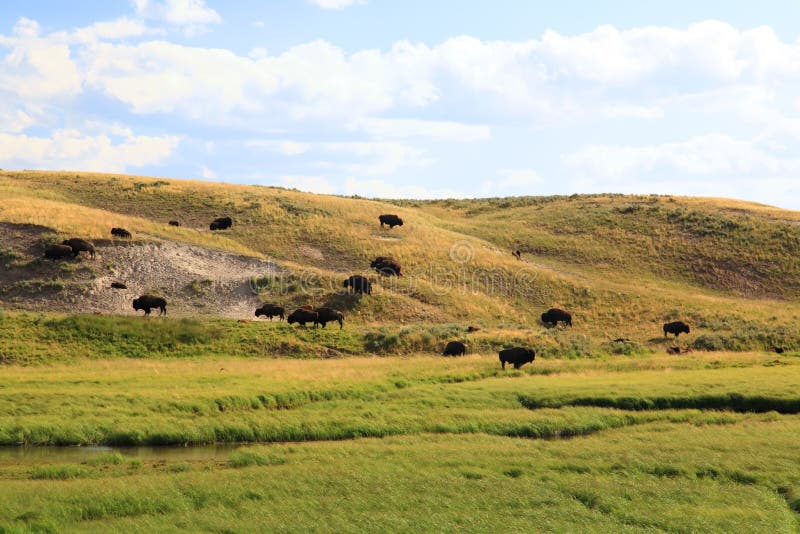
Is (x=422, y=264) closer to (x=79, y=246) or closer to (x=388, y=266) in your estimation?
(x=388, y=266)

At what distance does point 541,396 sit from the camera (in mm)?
29438

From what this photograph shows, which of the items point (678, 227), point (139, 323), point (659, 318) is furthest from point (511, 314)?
point (678, 227)

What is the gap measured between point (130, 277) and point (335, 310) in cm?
1398

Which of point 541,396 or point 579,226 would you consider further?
point 579,226

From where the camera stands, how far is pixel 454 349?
4184 centimetres

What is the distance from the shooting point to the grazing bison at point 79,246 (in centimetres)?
5084

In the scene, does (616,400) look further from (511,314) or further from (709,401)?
(511,314)

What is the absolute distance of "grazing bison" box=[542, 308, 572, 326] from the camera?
54.0 m

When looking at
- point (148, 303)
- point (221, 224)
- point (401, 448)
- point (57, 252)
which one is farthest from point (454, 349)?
point (221, 224)

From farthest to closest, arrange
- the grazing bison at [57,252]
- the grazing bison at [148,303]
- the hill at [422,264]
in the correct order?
the grazing bison at [57,252] < the hill at [422,264] < the grazing bison at [148,303]

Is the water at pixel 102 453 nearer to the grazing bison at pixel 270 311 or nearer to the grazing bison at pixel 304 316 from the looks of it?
the grazing bison at pixel 304 316

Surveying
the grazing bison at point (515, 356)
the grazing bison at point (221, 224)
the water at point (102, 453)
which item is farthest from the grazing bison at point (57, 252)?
the grazing bison at point (515, 356)

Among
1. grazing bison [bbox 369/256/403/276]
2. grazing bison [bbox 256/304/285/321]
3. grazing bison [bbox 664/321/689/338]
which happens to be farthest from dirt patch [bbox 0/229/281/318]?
grazing bison [bbox 664/321/689/338]

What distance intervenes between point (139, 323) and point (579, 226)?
5445cm
